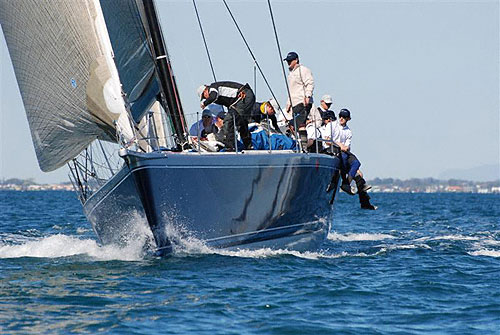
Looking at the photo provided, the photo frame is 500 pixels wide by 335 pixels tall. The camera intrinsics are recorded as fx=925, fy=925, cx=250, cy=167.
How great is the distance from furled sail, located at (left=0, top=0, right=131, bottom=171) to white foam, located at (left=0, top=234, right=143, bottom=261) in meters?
1.31

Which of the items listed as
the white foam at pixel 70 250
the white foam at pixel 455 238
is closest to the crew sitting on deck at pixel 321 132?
the white foam at pixel 70 250

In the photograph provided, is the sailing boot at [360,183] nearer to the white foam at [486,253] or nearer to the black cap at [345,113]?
the black cap at [345,113]

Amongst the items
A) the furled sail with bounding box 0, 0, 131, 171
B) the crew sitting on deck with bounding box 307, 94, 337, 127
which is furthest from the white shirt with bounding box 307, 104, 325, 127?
the furled sail with bounding box 0, 0, 131, 171

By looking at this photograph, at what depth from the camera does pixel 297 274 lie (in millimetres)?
10211

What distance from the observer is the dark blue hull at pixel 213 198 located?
10352mm

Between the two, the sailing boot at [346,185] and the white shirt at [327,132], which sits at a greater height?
the white shirt at [327,132]

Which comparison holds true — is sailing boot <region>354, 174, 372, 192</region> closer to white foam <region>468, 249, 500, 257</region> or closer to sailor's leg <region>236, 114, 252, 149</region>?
white foam <region>468, 249, 500, 257</region>

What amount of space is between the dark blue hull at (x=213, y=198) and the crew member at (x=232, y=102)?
51 centimetres

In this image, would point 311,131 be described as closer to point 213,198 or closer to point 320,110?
point 320,110

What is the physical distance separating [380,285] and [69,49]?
4.52 metres

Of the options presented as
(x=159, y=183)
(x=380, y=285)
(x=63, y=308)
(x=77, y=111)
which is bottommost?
(x=380, y=285)

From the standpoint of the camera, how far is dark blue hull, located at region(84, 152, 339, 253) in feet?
34.0

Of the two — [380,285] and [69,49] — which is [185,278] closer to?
[380,285]

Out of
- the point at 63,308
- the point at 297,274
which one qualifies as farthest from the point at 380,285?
the point at 63,308
